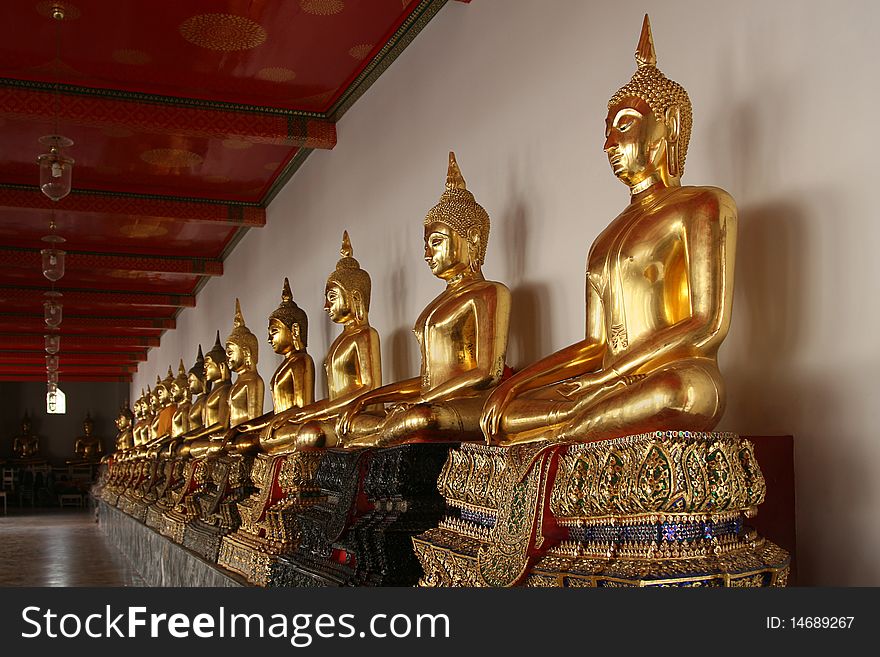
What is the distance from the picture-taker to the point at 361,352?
4824 mm

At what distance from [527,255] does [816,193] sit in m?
1.61

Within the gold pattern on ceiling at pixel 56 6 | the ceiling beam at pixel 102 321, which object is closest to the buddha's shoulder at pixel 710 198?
the gold pattern on ceiling at pixel 56 6

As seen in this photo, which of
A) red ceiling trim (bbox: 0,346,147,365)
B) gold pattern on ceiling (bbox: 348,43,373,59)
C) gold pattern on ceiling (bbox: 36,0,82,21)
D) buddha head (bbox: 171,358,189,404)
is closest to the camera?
gold pattern on ceiling (bbox: 36,0,82,21)

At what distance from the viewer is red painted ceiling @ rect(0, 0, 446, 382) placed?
198 inches

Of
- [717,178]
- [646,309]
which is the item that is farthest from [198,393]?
[646,309]

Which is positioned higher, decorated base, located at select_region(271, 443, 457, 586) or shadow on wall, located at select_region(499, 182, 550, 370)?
shadow on wall, located at select_region(499, 182, 550, 370)

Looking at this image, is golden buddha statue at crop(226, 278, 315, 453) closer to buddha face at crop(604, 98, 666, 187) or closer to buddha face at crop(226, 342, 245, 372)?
buddha face at crop(226, 342, 245, 372)

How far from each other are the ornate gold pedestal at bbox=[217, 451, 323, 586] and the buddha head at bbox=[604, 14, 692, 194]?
2032 millimetres

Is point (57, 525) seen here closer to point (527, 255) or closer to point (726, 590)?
point (527, 255)

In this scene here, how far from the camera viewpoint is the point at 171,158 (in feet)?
24.4

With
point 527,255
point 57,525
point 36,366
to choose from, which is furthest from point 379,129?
point 36,366

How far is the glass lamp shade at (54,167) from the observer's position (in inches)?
205

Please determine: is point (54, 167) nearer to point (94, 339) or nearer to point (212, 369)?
point (212, 369)

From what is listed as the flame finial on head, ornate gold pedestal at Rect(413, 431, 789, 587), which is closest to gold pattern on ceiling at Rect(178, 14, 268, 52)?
the flame finial on head
